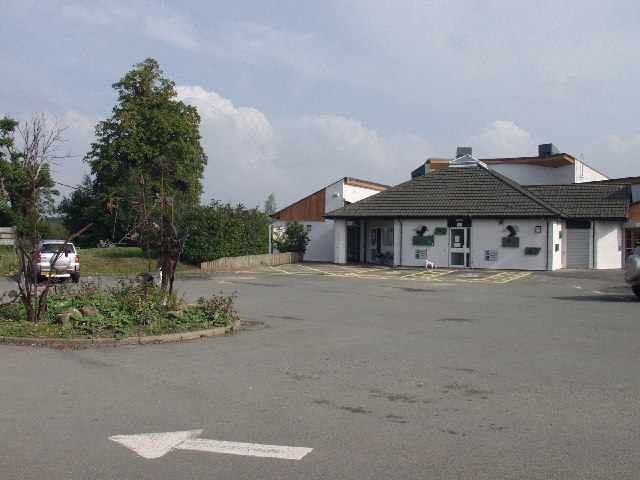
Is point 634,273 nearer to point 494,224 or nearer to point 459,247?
point 494,224

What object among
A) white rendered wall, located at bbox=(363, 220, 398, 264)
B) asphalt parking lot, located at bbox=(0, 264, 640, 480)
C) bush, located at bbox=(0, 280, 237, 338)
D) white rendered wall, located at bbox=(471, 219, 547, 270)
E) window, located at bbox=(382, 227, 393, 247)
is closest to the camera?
asphalt parking lot, located at bbox=(0, 264, 640, 480)

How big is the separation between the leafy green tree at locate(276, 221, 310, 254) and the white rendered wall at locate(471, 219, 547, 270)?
12.1 meters

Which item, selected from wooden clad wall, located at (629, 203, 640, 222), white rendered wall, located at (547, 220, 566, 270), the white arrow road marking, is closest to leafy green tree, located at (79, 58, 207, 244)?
white rendered wall, located at (547, 220, 566, 270)

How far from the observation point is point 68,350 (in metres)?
9.57

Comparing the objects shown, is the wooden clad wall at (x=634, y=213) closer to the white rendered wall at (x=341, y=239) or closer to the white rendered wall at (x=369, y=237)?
the white rendered wall at (x=369, y=237)

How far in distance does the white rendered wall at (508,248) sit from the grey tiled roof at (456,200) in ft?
2.02

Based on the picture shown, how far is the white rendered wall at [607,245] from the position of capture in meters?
34.0

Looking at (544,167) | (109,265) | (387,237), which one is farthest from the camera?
(544,167)

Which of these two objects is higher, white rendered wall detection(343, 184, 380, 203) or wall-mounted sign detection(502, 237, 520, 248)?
white rendered wall detection(343, 184, 380, 203)

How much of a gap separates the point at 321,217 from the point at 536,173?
19.4 metres

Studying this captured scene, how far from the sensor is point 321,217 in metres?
42.3

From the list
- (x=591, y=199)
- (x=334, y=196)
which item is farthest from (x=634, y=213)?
(x=334, y=196)

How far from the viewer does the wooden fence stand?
1229 inches

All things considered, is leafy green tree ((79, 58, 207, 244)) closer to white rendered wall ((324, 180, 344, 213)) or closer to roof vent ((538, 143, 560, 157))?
white rendered wall ((324, 180, 344, 213))
